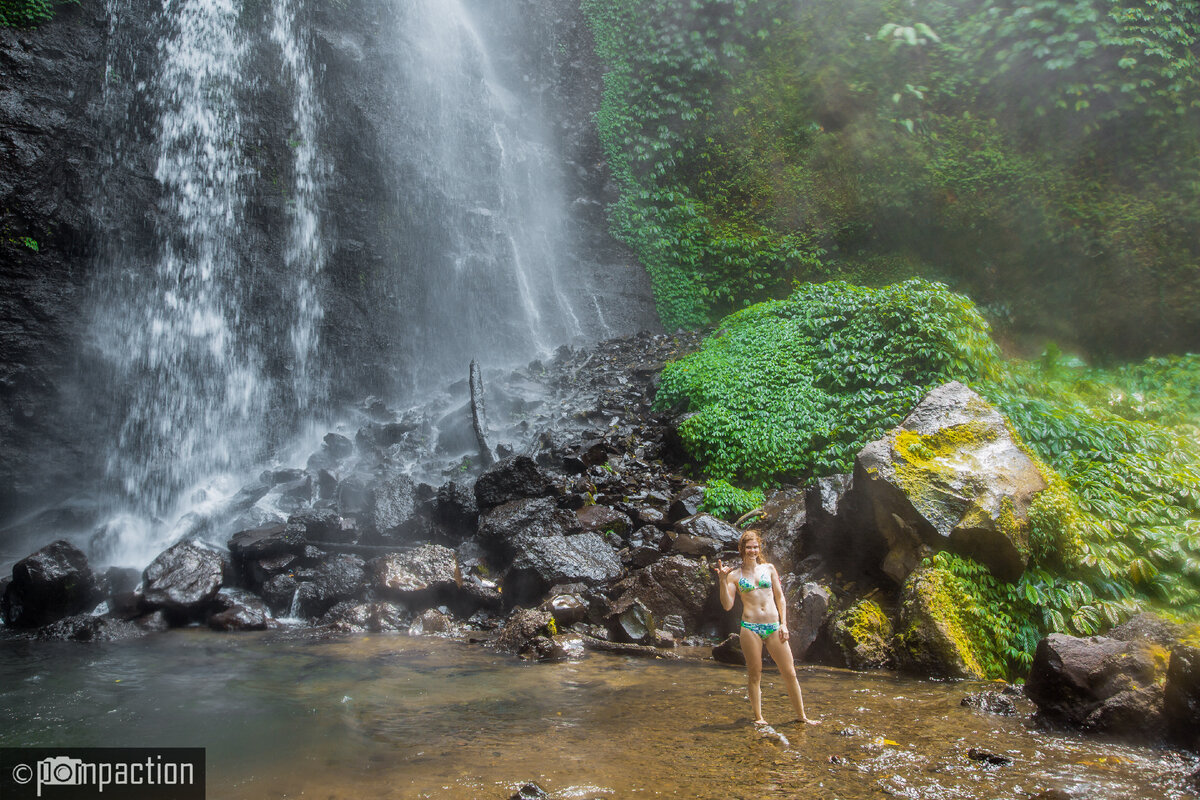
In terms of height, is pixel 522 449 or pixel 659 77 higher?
pixel 659 77

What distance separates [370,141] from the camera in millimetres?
15234

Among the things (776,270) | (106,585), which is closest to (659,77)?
(776,270)

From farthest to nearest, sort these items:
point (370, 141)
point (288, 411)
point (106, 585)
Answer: point (370, 141), point (288, 411), point (106, 585)

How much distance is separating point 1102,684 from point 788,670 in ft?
5.96

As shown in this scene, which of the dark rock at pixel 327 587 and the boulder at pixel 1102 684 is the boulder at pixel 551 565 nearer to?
the dark rock at pixel 327 587

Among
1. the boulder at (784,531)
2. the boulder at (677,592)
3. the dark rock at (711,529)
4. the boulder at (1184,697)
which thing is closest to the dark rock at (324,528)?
the boulder at (677,592)

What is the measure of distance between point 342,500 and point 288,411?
4090mm

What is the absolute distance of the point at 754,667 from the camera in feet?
13.8

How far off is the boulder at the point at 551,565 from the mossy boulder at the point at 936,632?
3.23 meters

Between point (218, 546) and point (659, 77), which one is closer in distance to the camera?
point (218, 546)

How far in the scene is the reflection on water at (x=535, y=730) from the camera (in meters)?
3.28

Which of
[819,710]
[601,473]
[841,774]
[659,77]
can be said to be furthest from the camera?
[659,77]

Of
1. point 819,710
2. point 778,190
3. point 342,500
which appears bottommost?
point 819,710

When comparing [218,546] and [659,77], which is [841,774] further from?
[659,77]
